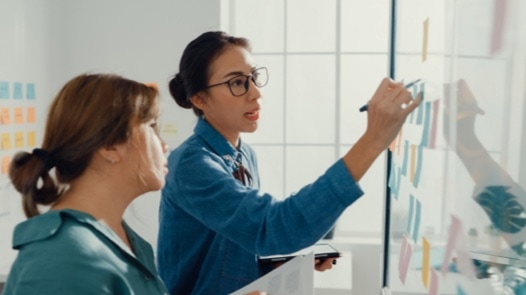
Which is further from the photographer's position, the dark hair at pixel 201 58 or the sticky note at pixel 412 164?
the dark hair at pixel 201 58

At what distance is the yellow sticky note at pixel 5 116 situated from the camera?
9.55 feet

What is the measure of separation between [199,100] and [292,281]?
0.49m

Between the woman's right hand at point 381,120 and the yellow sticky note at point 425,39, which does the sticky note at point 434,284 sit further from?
the yellow sticky note at point 425,39

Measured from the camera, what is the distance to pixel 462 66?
0.82 meters

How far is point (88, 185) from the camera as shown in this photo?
1.02 meters

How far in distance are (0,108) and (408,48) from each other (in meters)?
2.24

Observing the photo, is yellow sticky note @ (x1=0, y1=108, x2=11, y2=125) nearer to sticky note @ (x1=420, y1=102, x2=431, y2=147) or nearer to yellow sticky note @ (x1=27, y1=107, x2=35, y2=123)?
yellow sticky note @ (x1=27, y1=107, x2=35, y2=123)

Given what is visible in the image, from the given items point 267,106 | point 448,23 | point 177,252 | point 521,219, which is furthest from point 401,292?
point 267,106

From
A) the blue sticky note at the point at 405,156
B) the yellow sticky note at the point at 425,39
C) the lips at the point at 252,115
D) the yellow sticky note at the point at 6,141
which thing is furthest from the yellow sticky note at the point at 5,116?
the yellow sticky note at the point at 425,39

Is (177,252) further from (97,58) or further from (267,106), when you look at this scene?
(97,58)

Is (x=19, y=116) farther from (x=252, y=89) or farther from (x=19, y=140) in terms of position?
(x=252, y=89)

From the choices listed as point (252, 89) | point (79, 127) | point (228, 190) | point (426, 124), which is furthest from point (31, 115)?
point (426, 124)

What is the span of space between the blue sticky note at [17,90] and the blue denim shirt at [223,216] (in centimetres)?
190

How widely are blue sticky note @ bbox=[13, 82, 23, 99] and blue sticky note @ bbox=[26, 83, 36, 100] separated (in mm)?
68
